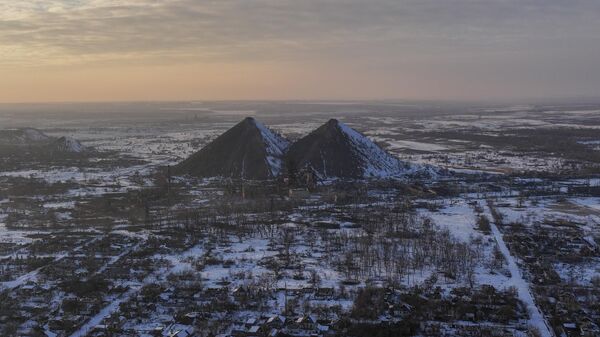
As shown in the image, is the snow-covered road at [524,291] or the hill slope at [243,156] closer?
the snow-covered road at [524,291]

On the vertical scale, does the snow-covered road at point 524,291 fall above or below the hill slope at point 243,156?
below

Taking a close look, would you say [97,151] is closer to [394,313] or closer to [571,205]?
[571,205]

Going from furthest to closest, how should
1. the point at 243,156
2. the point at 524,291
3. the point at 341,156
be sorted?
1. the point at 243,156
2. the point at 341,156
3. the point at 524,291

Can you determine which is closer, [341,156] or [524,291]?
[524,291]

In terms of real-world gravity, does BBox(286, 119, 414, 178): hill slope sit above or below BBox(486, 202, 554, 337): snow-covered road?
above

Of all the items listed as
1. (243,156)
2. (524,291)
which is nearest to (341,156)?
(243,156)

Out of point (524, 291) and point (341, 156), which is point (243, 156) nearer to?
point (341, 156)

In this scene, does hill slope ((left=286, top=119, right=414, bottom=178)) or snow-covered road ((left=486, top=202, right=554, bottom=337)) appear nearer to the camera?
snow-covered road ((left=486, top=202, right=554, bottom=337))

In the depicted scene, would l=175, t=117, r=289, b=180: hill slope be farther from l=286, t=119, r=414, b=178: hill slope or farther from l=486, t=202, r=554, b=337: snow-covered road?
l=486, t=202, r=554, b=337: snow-covered road

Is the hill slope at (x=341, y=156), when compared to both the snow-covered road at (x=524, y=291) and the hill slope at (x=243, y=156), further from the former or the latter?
the snow-covered road at (x=524, y=291)

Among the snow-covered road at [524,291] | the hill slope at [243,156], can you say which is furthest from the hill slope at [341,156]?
the snow-covered road at [524,291]

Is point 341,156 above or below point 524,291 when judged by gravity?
above

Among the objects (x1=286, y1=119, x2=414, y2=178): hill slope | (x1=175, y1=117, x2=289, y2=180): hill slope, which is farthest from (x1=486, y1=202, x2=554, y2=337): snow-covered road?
(x1=175, y1=117, x2=289, y2=180): hill slope

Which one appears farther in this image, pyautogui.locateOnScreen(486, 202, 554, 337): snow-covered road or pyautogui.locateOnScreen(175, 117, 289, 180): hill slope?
pyautogui.locateOnScreen(175, 117, 289, 180): hill slope
